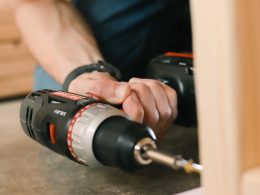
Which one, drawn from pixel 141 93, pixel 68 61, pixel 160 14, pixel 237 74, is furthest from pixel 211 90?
pixel 160 14

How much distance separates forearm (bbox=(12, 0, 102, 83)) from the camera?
2.90 feet

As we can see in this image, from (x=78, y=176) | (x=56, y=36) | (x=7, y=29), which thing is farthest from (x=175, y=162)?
(x=7, y=29)

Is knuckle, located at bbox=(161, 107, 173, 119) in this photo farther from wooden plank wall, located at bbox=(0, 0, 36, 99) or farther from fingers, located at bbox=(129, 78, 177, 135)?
wooden plank wall, located at bbox=(0, 0, 36, 99)

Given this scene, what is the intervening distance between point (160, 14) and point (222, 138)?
0.68 metres

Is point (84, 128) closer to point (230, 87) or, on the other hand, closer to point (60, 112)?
point (60, 112)

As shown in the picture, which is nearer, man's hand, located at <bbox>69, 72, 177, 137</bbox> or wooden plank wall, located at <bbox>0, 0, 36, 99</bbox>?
man's hand, located at <bbox>69, 72, 177, 137</bbox>

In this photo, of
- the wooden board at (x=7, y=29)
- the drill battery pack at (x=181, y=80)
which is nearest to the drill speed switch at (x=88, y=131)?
the drill battery pack at (x=181, y=80)

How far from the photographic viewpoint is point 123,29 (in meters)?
1.05

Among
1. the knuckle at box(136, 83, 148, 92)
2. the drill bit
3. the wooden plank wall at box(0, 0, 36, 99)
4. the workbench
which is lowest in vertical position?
the wooden plank wall at box(0, 0, 36, 99)

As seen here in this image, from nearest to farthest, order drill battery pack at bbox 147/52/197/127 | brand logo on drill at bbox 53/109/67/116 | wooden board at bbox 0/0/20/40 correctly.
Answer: brand logo on drill at bbox 53/109/67/116
drill battery pack at bbox 147/52/197/127
wooden board at bbox 0/0/20/40

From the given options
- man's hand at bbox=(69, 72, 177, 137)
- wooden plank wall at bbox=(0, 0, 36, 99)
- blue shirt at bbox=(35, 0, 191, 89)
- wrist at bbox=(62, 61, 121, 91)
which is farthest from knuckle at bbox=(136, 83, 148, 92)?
wooden plank wall at bbox=(0, 0, 36, 99)

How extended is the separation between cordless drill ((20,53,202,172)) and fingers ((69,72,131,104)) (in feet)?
0.06

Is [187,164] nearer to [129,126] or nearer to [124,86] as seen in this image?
→ [129,126]

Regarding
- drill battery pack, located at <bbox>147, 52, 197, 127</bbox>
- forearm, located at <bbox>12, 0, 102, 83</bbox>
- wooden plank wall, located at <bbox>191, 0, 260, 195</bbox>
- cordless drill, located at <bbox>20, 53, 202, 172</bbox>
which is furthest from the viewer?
forearm, located at <bbox>12, 0, 102, 83</bbox>
